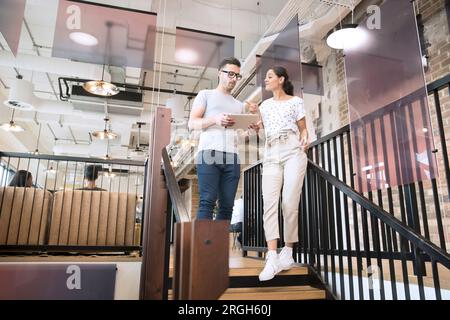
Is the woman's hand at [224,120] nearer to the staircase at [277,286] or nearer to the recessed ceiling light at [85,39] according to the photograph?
the staircase at [277,286]

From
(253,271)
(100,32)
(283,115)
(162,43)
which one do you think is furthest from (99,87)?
(253,271)

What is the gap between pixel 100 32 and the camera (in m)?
3.79

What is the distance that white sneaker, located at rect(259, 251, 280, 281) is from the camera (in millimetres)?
2229

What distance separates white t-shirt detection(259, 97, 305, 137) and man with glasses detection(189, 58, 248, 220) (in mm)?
328

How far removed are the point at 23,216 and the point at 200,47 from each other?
261 cm

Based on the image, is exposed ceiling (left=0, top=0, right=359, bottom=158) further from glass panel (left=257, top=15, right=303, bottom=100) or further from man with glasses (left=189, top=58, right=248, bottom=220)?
man with glasses (left=189, top=58, right=248, bottom=220)

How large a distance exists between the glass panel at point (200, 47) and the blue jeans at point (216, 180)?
2.17 m

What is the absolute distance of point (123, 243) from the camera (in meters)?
3.74

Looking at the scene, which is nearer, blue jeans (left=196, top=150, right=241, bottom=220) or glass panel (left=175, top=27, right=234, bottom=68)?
blue jeans (left=196, top=150, right=241, bottom=220)

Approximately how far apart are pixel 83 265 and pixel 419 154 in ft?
8.90

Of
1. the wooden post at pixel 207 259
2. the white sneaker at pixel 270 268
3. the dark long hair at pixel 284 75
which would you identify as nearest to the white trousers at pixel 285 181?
the white sneaker at pixel 270 268

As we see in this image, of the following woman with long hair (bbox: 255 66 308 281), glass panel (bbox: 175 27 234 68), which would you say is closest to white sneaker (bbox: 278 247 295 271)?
woman with long hair (bbox: 255 66 308 281)

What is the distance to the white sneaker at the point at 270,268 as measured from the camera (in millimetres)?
2229

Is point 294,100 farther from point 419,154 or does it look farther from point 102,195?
point 102,195
